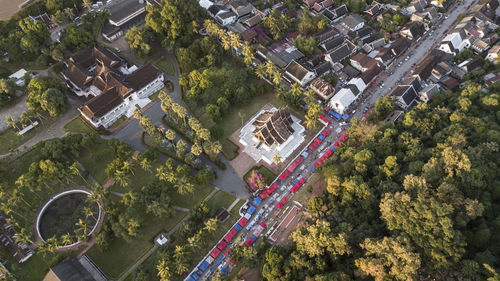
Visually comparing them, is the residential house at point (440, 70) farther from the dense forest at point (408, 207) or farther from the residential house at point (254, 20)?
the residential house at point (254, 20)

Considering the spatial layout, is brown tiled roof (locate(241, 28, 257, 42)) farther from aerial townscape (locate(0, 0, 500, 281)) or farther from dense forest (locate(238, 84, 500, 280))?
dense forest (locate(238, 84, 500, 280))

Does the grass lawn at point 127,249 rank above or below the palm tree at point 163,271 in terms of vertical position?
below

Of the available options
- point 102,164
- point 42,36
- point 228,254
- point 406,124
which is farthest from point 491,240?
point 42,36

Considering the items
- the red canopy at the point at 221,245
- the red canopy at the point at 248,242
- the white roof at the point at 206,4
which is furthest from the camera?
the white roof at the point at 206,4

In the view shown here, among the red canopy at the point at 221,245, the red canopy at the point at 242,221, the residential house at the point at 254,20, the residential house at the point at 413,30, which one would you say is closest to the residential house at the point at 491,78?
the residential house at the point at 413,30

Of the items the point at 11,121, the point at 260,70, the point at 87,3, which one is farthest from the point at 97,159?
the point at 87,3

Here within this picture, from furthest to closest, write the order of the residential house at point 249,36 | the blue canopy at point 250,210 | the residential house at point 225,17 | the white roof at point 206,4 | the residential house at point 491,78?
1. the white roof at point 206,4
2. the residential house at point 225,17
3. the residential house at point 249,36
4. the residential house at point 491,78
5. the blue canopy at point 250,210

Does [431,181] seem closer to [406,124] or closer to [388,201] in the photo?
[388,201]
